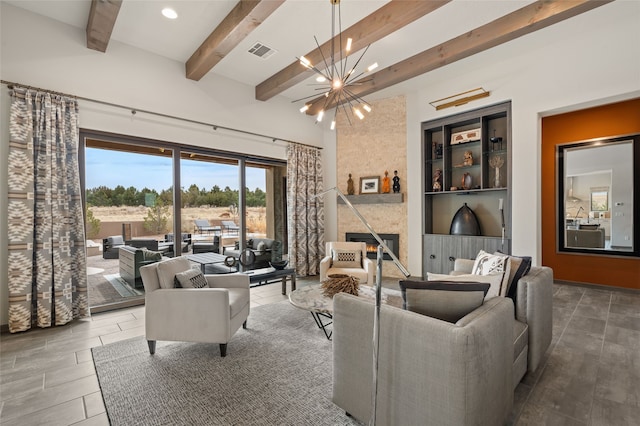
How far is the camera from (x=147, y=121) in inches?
156

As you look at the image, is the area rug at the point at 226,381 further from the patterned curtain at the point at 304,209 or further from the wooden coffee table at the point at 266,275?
the patterned curtain at the point at 304,209

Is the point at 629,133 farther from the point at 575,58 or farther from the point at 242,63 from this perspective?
the point at 242,63

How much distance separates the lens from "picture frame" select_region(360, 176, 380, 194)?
5.68 metres

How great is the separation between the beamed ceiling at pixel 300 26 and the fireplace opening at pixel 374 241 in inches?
108

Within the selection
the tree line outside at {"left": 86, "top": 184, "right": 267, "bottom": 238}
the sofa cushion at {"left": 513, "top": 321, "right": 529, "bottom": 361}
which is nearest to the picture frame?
the tree line outside at {"left": 86, "top": 184, "right": 267, "bottom": 238}

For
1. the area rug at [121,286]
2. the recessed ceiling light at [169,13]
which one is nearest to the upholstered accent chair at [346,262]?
the area rug at [121,286]

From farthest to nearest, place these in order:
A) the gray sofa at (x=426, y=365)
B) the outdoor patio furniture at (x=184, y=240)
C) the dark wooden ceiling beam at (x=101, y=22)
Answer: the outdoor patio furniture at (x=184, y=240), the dark wooden ceiling beam at (x=101, y=22), the gray sofa at (x=426, y=365)

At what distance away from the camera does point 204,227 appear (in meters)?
4.75

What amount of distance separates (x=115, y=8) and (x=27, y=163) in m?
1.81

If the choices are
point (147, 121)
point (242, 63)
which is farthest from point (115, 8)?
point (242, 63)

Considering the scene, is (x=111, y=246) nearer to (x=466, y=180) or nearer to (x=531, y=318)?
(x=531, y=318)

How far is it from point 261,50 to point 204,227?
2.75 m

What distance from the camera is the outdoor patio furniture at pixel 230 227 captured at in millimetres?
5012

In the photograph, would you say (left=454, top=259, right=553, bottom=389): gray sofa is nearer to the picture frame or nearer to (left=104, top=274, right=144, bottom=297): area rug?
the picture frame
